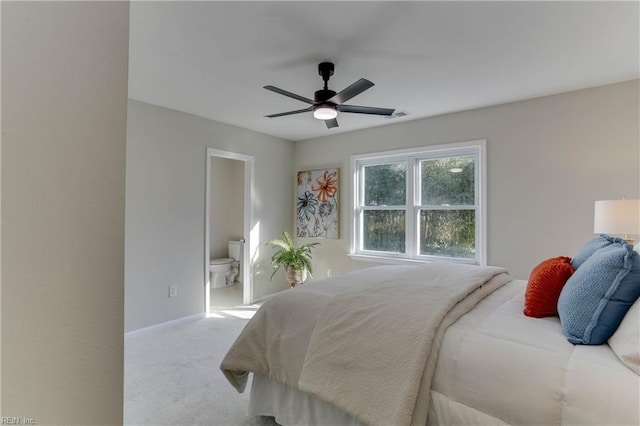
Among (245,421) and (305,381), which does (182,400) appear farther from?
(305,381)

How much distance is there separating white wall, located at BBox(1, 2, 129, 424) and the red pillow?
173 centimetres

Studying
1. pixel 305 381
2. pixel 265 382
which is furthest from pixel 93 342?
pixel 265 382

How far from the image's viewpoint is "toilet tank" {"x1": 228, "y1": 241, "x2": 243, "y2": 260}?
5.72m

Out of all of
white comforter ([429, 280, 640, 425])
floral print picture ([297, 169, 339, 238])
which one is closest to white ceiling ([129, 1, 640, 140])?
floral print picture ([297, 169, 339, 238])

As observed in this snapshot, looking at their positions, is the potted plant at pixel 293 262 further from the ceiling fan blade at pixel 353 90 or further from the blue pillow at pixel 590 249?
the blue pillow at pixel 590 249

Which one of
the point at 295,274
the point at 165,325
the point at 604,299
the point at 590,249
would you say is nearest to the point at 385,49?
the point at 590,249

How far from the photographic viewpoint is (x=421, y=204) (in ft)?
13.3

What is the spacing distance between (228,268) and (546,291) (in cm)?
486

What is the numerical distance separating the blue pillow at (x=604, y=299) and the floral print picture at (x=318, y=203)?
3.43 metres

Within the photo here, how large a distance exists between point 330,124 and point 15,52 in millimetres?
2581

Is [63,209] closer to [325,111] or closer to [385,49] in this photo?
[325,111]

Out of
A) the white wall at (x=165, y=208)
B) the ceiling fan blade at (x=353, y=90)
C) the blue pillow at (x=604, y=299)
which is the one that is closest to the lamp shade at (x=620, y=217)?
the blue pillow at (x=604, y=299)

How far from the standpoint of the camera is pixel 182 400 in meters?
2.12

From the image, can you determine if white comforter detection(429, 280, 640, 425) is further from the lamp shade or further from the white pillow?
the lamp shade
